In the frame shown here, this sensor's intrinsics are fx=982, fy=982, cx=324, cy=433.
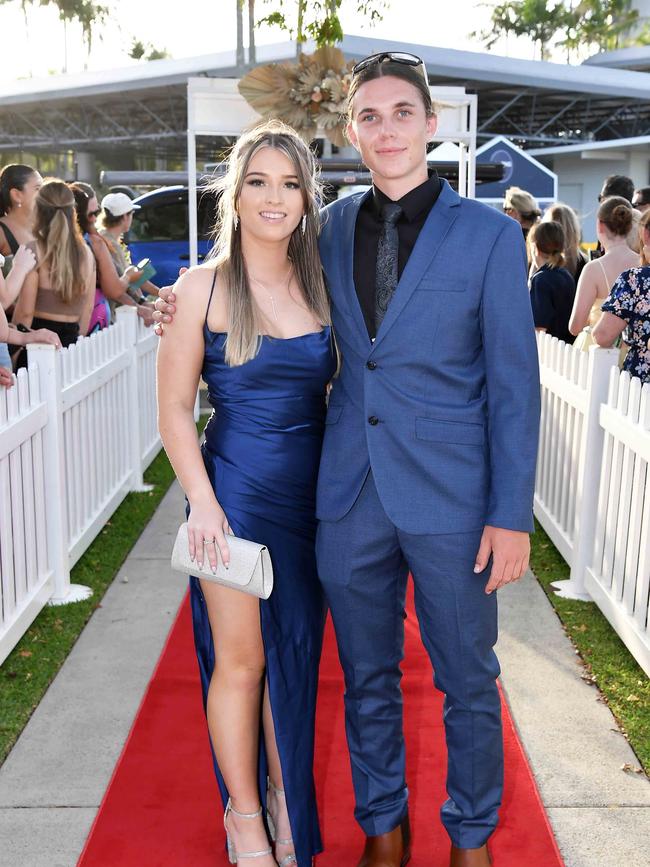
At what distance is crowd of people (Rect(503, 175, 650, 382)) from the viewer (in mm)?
4922

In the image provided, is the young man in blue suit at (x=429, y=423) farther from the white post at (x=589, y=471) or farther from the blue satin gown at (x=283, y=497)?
the white post at (x=589, y=471)

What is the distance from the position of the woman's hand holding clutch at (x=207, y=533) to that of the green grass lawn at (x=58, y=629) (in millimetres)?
1460

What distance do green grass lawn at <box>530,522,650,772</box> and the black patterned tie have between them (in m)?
1.94

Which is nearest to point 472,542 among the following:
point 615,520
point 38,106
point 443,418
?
point 443,418

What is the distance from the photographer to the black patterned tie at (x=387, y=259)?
8.09 feet

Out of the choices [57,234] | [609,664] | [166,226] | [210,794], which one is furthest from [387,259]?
[166,226]

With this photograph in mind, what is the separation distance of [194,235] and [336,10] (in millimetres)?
3495

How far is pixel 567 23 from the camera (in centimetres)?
7375

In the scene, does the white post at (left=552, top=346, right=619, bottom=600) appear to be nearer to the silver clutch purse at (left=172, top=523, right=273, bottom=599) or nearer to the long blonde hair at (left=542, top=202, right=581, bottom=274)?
the long blonde hair at (left=542, top=202, right=581, bottom=274)

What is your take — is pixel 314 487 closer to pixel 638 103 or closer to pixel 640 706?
pixel 640 706

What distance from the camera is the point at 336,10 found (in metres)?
10.8

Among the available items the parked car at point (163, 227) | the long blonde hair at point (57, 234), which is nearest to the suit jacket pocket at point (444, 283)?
the long blonde hair at point (57, 234)

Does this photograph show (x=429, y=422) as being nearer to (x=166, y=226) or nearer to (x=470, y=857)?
(x=470, y=857)

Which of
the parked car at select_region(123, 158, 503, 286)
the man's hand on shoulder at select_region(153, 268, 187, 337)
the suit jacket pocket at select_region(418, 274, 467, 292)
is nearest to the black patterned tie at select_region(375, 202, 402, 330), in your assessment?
the suit jacket pocket at select_region(418, 274, 467, 292)
